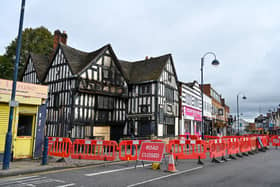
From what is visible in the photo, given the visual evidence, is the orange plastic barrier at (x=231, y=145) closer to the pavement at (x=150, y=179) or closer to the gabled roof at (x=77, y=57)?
the pavement at (x=150, y=179)

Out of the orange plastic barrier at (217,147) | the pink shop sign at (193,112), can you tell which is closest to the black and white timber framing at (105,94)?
the pink shop sign at (193,112)

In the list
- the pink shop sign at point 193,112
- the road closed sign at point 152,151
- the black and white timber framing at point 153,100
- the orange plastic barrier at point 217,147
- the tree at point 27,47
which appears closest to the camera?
the road closed sign at point 152,151

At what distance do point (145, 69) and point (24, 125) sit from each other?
51.9ft

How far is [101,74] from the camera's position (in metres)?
20.5

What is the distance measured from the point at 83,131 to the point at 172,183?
13062 millimetres

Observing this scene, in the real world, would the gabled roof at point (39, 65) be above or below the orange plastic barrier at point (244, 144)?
Result: above

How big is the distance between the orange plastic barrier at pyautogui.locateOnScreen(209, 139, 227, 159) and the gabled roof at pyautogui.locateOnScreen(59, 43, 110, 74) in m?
12.5

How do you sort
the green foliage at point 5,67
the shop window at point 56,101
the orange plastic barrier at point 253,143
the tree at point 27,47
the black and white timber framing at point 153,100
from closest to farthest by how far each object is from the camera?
→ the orange plastic barrier at point 253,143
the shop window at point 56,101
the black and white timber framing at point 153,100
the green foliage at point 5,67
the tree at point 27,47

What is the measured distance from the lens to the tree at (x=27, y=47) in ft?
87.4

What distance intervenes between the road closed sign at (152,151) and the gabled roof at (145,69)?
13.7 m

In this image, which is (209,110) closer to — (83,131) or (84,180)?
(83,131)

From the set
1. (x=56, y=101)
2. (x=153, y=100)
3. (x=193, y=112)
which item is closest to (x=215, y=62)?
(x=153, y=100)

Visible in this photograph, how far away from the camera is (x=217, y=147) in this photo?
38.1 ft

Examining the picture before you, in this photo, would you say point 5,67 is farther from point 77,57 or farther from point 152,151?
point 152,151
